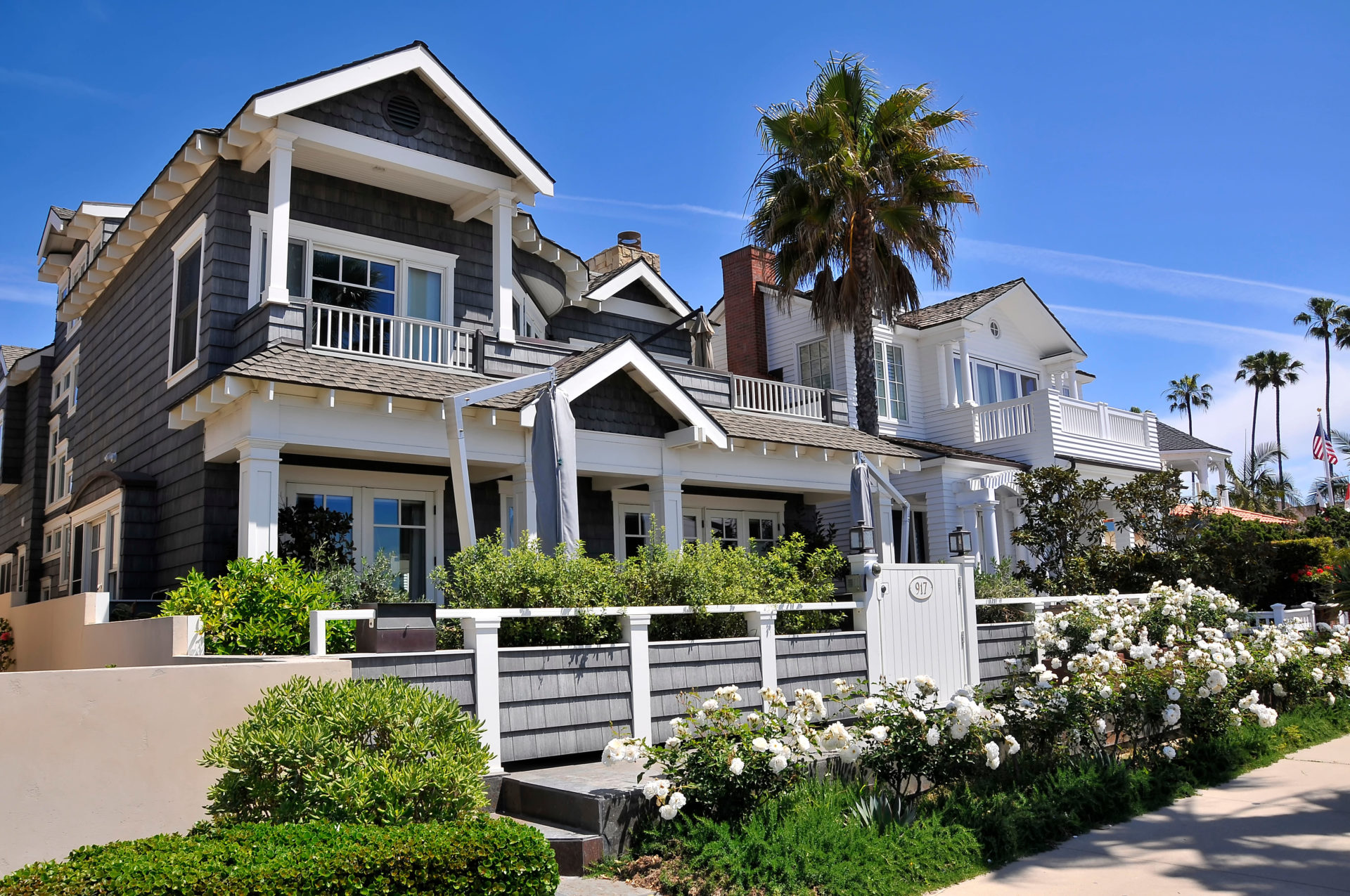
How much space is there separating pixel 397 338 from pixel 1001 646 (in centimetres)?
892

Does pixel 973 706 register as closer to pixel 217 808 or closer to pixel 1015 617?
pixel 217 808

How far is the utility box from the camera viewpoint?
794 cm

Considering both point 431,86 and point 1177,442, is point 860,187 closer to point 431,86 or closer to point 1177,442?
point 431,86

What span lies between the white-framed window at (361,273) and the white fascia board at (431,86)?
5.72 ft

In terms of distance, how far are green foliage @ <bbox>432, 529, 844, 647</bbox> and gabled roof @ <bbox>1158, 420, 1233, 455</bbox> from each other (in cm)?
2432

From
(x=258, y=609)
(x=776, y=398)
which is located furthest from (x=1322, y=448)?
(x=258, y=609)

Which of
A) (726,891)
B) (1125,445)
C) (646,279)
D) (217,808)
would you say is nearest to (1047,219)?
(646,279)

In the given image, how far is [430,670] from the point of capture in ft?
24.6

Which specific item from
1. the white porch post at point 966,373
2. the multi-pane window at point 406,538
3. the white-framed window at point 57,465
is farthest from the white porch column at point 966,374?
the white-framed window at point 57,465

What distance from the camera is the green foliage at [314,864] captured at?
433cm

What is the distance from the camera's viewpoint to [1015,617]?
520 inches

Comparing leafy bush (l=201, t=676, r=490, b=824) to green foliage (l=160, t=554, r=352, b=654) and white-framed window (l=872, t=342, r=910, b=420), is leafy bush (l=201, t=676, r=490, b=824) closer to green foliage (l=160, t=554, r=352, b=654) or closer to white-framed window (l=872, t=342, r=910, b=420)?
green foliage (l=160, t=554, r=352, b=654)

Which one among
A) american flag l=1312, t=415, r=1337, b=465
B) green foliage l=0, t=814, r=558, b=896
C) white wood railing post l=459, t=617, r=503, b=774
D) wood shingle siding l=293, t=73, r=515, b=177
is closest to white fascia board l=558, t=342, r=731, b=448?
wood shingle siding l=293, t=73, r=515, b=177

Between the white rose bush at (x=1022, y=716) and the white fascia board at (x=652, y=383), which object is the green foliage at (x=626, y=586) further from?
the white fascia board at (x=652, y=383)
